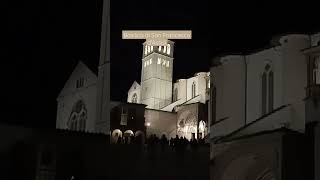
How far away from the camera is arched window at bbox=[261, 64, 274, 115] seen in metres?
34.6

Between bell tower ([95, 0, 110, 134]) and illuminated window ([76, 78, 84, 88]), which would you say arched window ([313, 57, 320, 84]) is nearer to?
bell tower ([95, 0, 110, 134])

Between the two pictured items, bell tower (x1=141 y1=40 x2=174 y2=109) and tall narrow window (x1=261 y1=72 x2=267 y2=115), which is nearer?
tall narrow window (x1=261 y1=72 x2=267 y2=115)

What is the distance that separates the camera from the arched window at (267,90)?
34.6 metres

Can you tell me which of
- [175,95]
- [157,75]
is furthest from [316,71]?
[157,75]

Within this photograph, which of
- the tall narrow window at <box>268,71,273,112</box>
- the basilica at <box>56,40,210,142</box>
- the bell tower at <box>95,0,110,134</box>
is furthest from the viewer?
the basilica at <box>56,40,210,142</box>

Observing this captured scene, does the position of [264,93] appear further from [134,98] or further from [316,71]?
[134,98]

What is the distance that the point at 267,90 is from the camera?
35.0 meters

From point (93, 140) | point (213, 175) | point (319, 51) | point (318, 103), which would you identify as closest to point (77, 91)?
point (93, 140)

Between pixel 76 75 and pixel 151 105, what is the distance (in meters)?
12.2

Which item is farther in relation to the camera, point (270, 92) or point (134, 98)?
point (134, 98)

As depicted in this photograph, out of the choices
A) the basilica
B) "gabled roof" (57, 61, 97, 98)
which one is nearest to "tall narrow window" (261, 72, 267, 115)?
the basilica

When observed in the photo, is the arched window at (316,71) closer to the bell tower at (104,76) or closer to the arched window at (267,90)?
the arched window at (267,90)

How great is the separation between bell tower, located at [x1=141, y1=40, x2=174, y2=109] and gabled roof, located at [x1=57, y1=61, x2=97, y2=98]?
11.3m

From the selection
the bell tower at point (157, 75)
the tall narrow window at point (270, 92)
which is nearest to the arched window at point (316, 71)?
the tall narrow window at point (270, 92)
